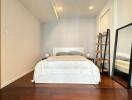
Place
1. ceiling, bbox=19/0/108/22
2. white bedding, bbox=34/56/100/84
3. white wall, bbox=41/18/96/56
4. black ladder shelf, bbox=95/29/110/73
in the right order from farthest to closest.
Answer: white wall, bbox=41/18/96/56 < black ladder shelf, bbox=95/29/110/73 < ceiling, bbox=19/0/108/22 < white bedding, bbox=34/56/100/84

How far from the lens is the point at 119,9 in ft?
13.9

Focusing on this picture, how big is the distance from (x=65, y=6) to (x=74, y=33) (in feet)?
5.66

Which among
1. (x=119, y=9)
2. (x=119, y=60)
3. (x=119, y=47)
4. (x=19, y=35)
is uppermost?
(x=119, y=9)

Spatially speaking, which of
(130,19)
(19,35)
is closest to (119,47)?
(130,19)

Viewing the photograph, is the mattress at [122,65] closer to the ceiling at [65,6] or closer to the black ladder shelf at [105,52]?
the black ladder shelf at [105,52]

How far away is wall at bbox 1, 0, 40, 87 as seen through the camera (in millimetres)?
3416

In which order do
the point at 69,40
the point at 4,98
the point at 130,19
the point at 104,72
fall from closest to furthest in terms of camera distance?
the point at 4,98, the point at 130,19, the point at 104,72, the point at 69,40

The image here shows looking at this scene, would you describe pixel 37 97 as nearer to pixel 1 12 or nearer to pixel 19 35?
pixel 1 12

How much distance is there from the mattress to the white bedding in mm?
632

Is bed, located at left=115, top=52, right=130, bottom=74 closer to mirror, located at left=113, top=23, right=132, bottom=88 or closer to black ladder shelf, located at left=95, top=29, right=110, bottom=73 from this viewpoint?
mirror, located at left=113, top=23, right=132, bottom=88

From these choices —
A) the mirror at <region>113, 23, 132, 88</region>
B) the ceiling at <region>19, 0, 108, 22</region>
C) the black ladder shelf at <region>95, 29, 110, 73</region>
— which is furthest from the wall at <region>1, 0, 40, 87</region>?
the mirror at <region>113, 23, 132, 88</region>

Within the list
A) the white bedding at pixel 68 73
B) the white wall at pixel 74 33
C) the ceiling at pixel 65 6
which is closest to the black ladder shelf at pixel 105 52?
the white wall at pixel 74 33

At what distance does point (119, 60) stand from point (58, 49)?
3.41 meters

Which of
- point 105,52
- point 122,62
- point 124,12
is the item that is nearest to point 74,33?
point 105,52
